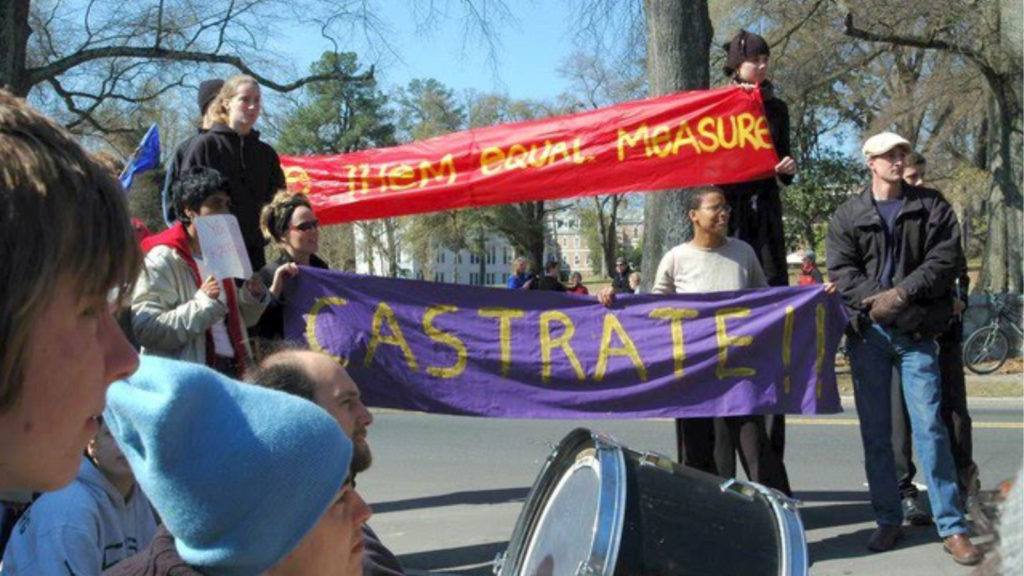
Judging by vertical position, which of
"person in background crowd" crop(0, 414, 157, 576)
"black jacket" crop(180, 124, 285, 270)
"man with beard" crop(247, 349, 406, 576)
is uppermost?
"black jacket" crop(180, 124, 285, 270)

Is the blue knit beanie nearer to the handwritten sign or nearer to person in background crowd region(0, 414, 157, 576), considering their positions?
person in background crowd region(0, 414, 157, 576)

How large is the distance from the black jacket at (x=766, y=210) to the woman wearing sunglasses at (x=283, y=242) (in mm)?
2332

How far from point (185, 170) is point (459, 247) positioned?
66.4 m

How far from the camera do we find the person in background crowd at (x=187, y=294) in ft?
15.6

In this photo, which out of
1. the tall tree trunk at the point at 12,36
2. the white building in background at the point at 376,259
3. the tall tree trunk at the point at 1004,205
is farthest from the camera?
the white building in background at the point at 376,259

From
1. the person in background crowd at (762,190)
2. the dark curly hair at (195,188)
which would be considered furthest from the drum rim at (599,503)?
the person in background crowd at (762,190)

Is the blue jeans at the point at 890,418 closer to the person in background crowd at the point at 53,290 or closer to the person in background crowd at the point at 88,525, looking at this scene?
the person in background crowd at the point at 88,525

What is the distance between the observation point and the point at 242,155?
225 inches

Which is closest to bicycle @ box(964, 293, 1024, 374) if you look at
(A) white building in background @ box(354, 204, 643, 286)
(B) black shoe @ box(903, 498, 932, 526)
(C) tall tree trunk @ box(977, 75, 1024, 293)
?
(C) tall tree trunk @ box(977, 75, 1024, 293)

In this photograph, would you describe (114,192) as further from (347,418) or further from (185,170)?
A: (185,170)

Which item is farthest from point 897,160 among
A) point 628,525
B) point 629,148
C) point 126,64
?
point 126,64

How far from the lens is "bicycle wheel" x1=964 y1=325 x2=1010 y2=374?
1684cm

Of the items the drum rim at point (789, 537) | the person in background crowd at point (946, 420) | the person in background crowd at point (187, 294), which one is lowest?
the person in background crowd at point (946, 420)

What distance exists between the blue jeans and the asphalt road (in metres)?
0.26
